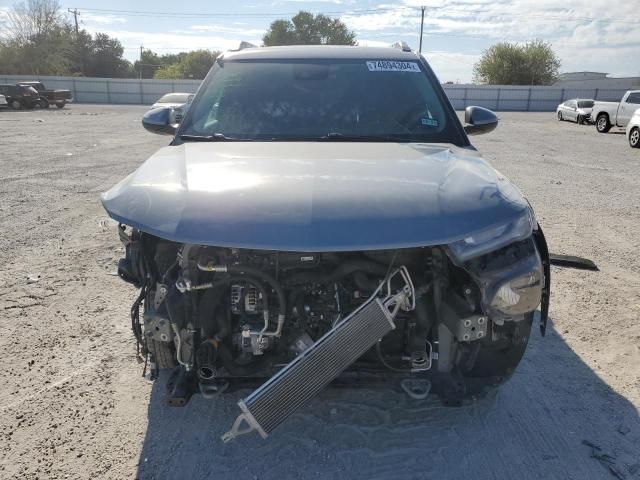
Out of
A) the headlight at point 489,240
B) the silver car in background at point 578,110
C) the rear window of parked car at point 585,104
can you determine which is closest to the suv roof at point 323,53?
the headlight at point 489,240

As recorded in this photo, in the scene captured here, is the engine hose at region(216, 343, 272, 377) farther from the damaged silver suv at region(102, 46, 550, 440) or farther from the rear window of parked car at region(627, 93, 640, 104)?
the rear window of parked car at region(627, 93, 640, 104)

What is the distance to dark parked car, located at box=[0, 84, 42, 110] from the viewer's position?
30.9 meters

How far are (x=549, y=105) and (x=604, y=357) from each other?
47.0 metres

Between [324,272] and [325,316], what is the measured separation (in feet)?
0.72

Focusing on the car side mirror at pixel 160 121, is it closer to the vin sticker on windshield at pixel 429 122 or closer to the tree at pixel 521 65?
the vin sticker on windshield at pixel 429 122

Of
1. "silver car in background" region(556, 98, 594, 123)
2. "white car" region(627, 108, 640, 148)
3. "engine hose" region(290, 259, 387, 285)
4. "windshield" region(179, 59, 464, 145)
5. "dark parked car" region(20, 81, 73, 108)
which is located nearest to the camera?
"engine hose" region(290, 259, 387, 285)

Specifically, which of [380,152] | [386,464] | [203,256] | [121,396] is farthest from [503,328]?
[121,396]

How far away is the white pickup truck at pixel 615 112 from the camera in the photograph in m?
19.2

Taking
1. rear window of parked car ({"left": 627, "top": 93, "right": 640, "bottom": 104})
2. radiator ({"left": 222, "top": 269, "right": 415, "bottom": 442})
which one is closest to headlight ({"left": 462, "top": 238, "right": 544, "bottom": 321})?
radiator ({"left": 222, "top": 269, "right": 415, "bottom": 442})

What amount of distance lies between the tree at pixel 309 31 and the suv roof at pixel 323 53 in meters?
63.0

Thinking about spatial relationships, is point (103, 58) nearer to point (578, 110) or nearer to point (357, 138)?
point (578, 110)

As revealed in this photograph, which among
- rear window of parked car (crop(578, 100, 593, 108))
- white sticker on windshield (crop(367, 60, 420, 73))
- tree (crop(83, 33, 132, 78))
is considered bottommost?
rear window of parked car (crop(578, 100, 593, 108))

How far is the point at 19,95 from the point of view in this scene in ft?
102

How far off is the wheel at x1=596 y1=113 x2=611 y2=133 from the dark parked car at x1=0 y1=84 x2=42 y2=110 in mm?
31750
